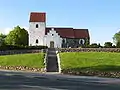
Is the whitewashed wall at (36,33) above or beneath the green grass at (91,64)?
above

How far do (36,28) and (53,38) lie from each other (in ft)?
22.3

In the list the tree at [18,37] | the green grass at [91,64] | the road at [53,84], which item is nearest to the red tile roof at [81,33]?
the tree at [18,37]

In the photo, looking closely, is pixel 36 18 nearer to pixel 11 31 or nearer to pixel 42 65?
pixel 11 31

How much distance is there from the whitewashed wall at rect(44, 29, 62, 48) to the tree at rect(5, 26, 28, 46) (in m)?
9.62

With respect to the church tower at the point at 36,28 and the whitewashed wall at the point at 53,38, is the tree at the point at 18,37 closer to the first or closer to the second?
the church tower at the point at 36,28

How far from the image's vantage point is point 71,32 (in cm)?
11331

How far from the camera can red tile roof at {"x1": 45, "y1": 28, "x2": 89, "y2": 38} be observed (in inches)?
4382

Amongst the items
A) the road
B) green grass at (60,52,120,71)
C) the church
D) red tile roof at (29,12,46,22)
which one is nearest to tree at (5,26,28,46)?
the church

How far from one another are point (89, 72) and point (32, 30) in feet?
254

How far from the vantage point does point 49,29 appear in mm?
111312

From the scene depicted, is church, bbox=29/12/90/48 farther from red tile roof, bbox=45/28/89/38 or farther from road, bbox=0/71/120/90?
road, bbox=0/71/120/90

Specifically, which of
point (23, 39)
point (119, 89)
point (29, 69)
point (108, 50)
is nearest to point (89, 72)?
point (29, 69)

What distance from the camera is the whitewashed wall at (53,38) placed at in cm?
10812

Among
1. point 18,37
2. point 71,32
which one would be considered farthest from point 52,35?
point 18,37
